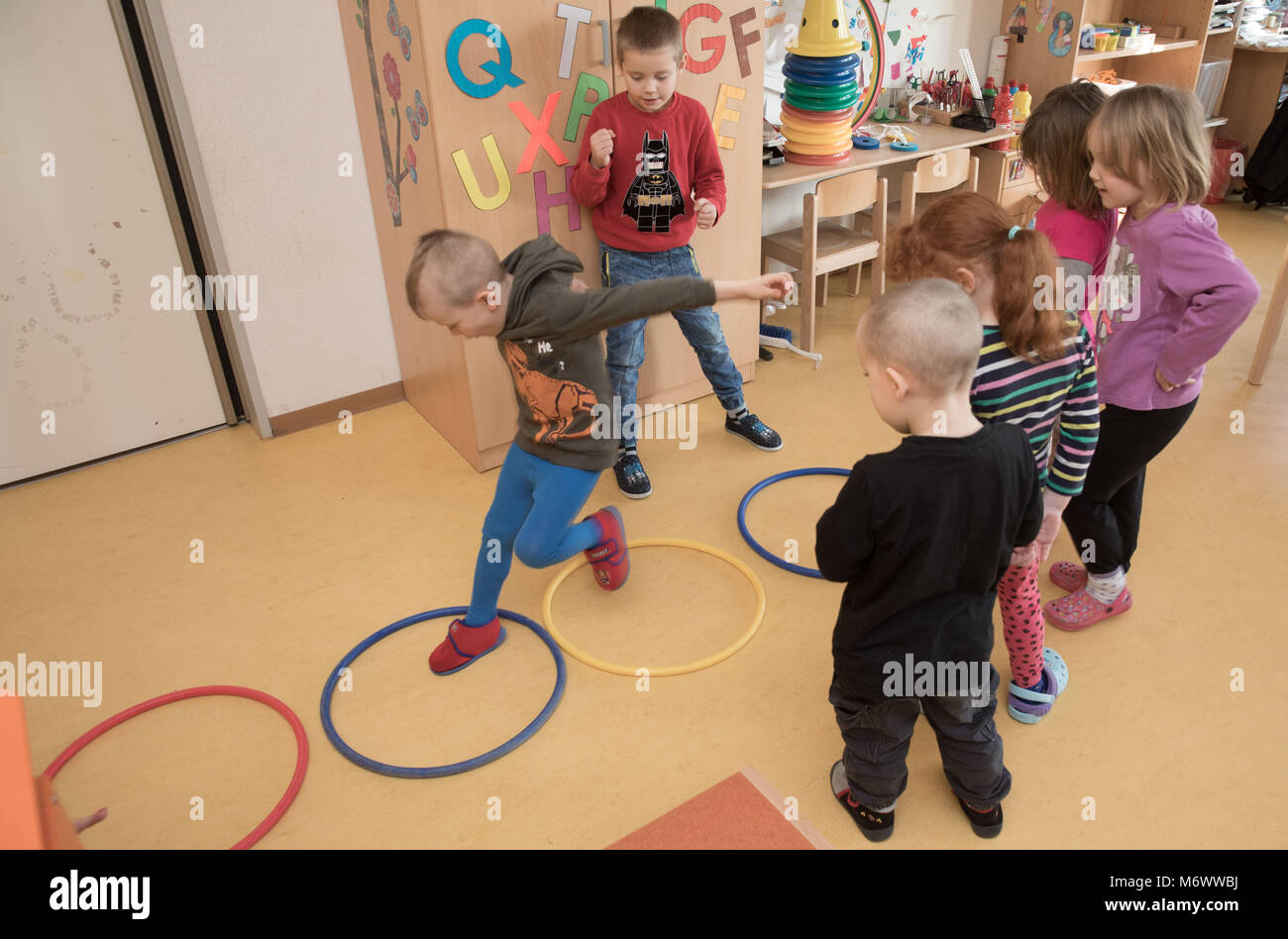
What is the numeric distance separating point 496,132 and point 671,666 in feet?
6.03

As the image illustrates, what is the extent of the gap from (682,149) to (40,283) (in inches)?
93.6

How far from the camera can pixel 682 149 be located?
10.5 feet

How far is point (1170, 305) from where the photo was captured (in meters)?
2.29

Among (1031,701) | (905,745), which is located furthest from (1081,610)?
(905,745)

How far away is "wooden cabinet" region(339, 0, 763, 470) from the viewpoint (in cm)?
297

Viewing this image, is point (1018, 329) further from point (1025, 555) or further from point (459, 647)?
point (459, 647)

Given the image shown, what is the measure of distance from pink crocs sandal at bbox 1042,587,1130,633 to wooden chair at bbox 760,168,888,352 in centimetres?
200

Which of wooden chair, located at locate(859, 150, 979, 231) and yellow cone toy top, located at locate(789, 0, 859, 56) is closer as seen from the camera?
yellow cone toy top, located at locate(789, 0, 859, 56)

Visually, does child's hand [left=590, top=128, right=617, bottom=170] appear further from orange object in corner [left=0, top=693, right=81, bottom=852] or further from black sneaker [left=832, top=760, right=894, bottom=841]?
orange object in corner [left=0, top=693, right=81, bottom=852]

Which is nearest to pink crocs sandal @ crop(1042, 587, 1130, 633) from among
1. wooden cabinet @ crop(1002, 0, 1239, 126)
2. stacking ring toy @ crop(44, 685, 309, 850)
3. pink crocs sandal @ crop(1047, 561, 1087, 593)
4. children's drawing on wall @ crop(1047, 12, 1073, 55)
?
pink crocs sandal @ crop(1047, 561, 1087, 593)

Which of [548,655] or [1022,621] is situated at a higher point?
[1022,621]

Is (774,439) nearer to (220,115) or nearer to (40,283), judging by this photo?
(220,115)

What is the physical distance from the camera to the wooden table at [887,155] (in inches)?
163
